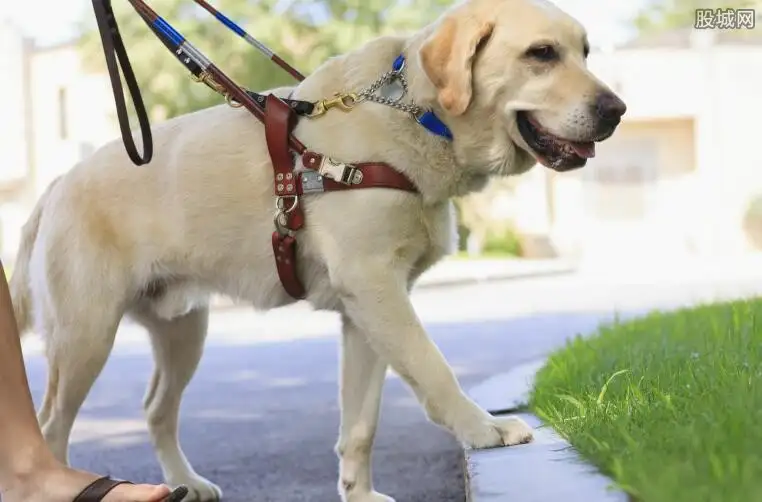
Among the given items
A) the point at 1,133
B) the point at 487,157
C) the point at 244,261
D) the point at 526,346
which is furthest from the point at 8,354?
the point at 1,133

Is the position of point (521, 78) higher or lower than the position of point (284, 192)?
higher

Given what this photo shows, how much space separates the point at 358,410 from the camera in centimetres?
349

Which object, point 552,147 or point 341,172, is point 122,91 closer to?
point 341,172

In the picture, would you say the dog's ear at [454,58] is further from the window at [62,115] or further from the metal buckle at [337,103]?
the window at [62,115]

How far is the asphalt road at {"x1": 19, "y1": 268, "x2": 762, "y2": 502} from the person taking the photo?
4.16m

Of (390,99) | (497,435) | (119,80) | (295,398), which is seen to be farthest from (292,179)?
(295,398)

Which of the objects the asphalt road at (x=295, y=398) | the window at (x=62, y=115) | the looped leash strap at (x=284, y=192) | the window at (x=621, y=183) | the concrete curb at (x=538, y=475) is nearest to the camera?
the concrete curb at (x=538, y=475)

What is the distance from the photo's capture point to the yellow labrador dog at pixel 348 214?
10.0 feet

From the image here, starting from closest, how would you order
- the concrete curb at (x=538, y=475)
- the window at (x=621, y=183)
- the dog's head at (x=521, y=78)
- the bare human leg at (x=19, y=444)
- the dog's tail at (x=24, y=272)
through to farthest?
the concrete curb at (x=538, y=475) → the bare human leg at (x=19, y=444) → the dog's head at (x=521, y=78) → the dog's tail at (x=24, y=272) → the window at (x=621, y=183)

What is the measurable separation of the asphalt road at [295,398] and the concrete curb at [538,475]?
885 millimetres

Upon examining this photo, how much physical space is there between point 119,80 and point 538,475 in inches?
66.2

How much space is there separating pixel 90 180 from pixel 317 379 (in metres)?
3.88

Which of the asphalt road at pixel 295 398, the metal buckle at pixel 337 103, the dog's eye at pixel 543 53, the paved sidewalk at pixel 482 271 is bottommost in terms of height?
the paved sidewalk at pixel 482 271

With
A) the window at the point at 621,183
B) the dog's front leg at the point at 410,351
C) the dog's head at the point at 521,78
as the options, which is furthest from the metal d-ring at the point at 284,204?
the window at the point at 621,183
